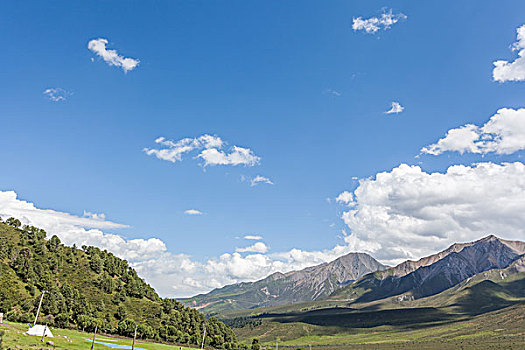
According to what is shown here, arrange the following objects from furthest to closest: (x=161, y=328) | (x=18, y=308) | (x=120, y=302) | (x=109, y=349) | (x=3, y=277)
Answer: (x=120, y=302) < (x=161, y=328) < (x=3, y=277) < (x=18, y=308) < (x=109, y=349)

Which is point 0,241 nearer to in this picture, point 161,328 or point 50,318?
point 50,318

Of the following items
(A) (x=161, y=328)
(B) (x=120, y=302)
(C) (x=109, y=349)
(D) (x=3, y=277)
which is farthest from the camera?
(B) (x=120, y=302)

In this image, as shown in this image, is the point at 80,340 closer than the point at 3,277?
Yes

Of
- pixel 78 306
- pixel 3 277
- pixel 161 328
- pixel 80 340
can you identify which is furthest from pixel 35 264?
pixel 80 340

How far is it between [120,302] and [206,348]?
49.4 meters

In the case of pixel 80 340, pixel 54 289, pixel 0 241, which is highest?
pixel 0 241

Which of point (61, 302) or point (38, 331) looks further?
point (61, 302)

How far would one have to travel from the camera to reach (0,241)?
18812cm

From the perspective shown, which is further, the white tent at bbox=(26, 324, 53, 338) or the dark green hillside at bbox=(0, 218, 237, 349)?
the dark green hillside at bbox=(0, 218, 237, 349)

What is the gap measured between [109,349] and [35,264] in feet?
300

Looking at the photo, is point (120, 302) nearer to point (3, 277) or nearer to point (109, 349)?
point (3, 277)

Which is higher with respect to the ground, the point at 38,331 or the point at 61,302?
the point at 61,302

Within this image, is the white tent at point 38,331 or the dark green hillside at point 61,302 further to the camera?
the dark green hillside at point 61,302

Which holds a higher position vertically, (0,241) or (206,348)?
(0,241)
